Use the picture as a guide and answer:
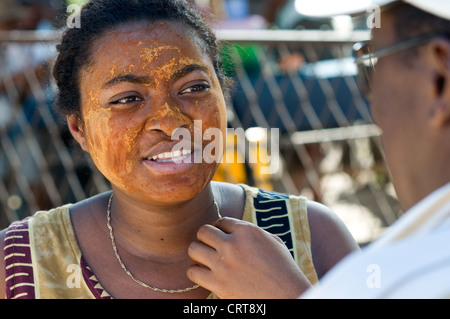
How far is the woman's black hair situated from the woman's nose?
0.98 ft

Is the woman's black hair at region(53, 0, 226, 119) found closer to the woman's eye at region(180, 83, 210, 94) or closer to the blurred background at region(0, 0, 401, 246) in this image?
the woman's eye at region(180, 83, 210, 94)

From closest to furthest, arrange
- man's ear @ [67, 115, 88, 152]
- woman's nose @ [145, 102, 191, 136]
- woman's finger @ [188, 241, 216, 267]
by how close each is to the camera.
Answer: woman's finger @ [188, 241, 216, 267] → woman's nose @ [145, 102, 191, 136] → man's ear @ [67, 115, 88, 152]

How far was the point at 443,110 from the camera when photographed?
1171 mm

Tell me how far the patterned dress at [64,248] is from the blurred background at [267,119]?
5.90 ft

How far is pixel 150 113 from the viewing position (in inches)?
73.9

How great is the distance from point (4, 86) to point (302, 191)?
247cm

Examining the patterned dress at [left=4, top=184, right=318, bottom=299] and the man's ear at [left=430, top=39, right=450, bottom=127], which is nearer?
the man's ear at [left=430, top=39, right=450, bottom=127]

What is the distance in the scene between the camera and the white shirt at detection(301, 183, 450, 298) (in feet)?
3.23

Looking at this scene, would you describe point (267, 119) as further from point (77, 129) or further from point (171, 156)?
point (171, 156)

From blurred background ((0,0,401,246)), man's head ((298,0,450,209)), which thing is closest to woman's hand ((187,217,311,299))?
man's head ((298,0,450,209))

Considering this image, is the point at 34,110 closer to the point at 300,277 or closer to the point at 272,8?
the point at 272,8

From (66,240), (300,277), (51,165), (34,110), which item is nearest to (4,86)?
(34,110)

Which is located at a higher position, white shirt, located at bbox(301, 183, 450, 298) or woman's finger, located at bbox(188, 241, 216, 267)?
woman's finger, located at bbox(188, 241, 216, 267)

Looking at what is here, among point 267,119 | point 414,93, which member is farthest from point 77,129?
point 267,119
